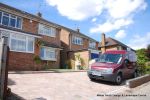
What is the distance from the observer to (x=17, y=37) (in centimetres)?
1986

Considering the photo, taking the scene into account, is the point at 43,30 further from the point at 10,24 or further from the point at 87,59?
the point at 87,59

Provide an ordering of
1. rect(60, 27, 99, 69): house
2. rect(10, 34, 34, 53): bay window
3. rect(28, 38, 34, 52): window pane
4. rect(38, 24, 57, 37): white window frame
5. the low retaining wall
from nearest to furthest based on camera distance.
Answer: the low retaining wall
rect(10, 34, 34, 53): bay window
rect(28, 38, 34, 52): window pane
rect(38, 24, 57, 37): white window frame
rect(60, 27, 99, 69): house

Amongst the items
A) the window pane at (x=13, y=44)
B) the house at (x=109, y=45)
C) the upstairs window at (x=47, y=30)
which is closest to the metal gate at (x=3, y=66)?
the window pane at (x=13, y=44)

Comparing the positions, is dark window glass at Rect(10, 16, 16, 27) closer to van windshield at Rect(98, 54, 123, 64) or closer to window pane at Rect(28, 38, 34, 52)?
Result: window pane at Rect(28, 38, 34, 52)

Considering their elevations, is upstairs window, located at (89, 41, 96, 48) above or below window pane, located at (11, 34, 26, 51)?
A: above

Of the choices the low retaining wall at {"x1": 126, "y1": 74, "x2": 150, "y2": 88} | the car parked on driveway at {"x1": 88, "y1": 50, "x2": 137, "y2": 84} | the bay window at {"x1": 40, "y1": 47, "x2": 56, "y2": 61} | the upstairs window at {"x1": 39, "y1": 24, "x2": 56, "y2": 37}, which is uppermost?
the upstairs window at {"x1": 39, "y1": 24, "x2": 56, "y2": 37}

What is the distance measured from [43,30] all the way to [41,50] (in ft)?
9.76

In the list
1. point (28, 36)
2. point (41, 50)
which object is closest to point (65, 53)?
point (41, 50)

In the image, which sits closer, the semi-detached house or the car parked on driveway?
the car parked on driveway

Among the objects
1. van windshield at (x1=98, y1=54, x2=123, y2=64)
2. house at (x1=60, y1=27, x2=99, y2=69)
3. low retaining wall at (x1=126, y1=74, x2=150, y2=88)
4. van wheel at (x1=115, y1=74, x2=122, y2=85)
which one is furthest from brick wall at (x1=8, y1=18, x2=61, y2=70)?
low retaining wall at (x1=126, y1=74, x2=150, y2=88)

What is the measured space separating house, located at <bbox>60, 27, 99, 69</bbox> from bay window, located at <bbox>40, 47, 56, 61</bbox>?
3641 millimetres

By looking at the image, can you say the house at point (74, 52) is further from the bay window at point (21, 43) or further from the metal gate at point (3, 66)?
the metal gate at point (3, 66)

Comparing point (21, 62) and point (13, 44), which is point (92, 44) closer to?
point (21, 62)

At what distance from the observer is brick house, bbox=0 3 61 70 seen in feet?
63.4
